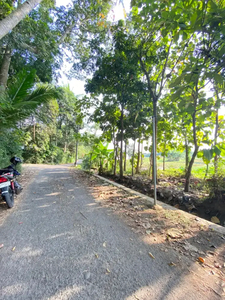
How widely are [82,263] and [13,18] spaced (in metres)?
4.88

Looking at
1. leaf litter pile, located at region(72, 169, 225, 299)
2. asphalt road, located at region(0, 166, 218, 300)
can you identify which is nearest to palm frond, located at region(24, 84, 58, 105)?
asphalt road, located at region(0, 166, 218, 300)

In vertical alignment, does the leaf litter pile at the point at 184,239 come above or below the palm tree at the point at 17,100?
below

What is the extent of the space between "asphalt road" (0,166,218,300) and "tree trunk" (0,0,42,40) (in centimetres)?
392

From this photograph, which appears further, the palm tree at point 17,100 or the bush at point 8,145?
the bush at point 8,145

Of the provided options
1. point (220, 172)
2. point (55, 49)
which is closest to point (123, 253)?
point (220, 172)

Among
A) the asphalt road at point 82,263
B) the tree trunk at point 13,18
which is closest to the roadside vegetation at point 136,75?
the tree trunk at point 13,18

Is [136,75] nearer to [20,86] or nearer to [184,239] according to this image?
[20,86]

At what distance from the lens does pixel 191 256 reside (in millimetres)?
1700

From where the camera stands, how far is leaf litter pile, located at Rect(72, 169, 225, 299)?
144 centimetres

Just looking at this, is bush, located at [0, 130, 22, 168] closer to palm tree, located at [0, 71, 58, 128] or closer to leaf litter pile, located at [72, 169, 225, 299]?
palm tree, located at [0, 71, 58, 128]

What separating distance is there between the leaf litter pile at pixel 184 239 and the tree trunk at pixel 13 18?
4.50 metres

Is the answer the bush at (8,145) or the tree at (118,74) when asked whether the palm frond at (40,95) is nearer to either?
the bush at (8,145)

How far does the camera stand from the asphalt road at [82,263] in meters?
1.23

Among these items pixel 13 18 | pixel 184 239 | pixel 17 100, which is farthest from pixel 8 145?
pixel 184 239
